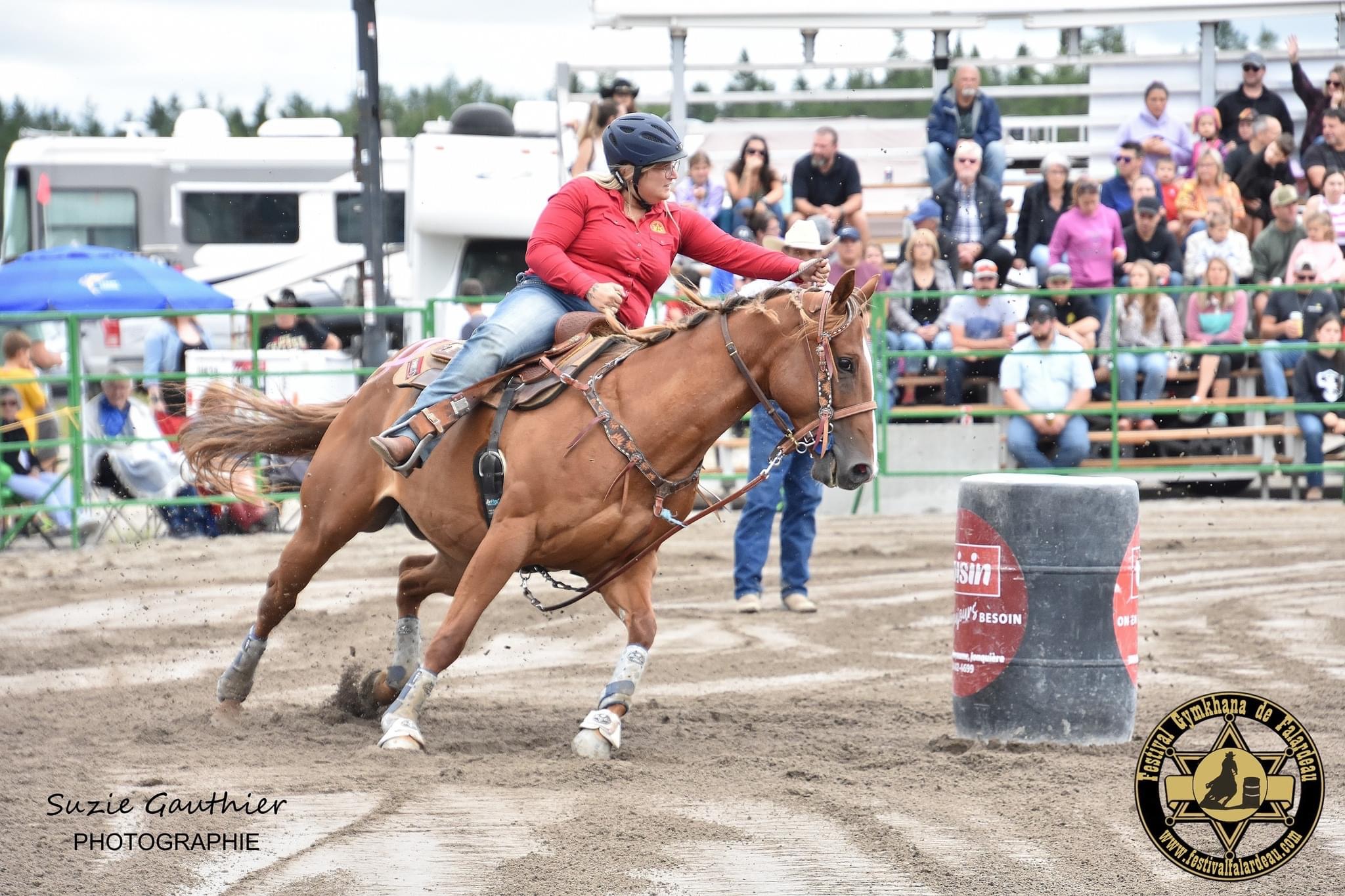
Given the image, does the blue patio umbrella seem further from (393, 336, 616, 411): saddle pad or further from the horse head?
the horse head

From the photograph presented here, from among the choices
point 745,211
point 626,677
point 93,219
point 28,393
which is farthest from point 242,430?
point 93,219

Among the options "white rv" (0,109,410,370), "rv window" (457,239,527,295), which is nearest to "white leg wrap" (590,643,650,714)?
"rv window" (457,239,527,295)

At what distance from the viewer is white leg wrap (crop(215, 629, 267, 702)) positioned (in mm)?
6926

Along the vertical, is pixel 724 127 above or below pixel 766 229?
above

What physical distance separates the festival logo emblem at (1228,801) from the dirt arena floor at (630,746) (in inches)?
3.2

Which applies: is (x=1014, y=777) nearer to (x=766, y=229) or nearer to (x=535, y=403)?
(x=535, y=403)

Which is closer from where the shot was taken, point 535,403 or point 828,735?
point 535,403

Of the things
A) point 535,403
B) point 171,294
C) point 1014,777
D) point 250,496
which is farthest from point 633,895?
point 171,294

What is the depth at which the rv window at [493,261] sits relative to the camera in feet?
55.7

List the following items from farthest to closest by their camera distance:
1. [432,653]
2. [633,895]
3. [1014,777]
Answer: [432,653]
[1014,777]
[633,895]

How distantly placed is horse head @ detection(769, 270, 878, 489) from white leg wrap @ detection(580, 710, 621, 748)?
1.24 m

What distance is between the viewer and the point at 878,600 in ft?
33.8

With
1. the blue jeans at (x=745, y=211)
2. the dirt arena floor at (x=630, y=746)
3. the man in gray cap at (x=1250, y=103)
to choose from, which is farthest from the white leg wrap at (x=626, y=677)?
the man in gray cap at (x=1250, y=103)

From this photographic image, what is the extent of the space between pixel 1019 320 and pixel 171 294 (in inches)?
331
